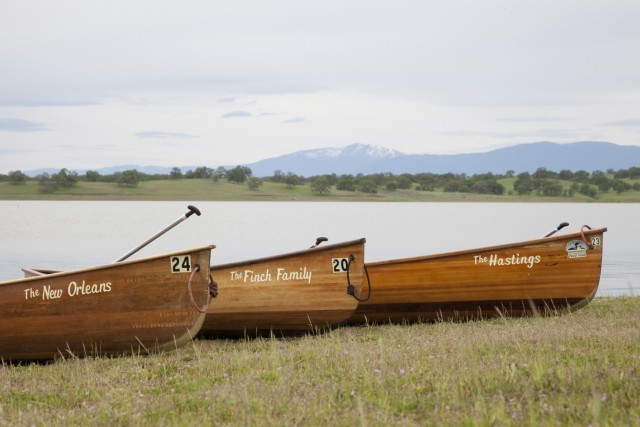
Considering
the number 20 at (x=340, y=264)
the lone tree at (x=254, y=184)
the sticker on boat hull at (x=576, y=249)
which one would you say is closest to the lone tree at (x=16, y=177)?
the lone tree at (x=254, y=184)

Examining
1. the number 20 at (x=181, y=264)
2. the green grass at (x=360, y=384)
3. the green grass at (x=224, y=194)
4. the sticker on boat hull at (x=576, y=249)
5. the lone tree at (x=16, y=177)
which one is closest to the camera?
the green grass at (x=360, y=384)

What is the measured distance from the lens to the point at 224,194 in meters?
132

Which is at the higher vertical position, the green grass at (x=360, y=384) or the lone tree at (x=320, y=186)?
the lone tree at (x=320, y=186)

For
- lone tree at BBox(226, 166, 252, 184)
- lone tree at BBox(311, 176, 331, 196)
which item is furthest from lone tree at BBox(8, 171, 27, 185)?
lone tree at BBox(311, 176, 331, 196)

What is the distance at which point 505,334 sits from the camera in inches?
420

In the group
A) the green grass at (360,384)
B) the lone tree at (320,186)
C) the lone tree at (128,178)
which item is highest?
the lone tree at (128,178)

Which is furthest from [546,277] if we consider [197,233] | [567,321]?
[197,233]

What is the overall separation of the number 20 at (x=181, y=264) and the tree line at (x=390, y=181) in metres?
126

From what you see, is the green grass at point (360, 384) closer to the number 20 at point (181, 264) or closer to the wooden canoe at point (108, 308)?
the wooden canoe at point (108, 308)

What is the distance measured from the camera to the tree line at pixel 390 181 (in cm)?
13600

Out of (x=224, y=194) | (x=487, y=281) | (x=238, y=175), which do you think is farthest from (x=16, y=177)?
(x=487, y=281)

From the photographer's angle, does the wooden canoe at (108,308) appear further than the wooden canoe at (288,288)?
No

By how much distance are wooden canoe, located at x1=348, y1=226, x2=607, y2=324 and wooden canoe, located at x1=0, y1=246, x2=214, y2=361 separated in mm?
3839

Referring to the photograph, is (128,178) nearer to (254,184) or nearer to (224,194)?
(224,194)
